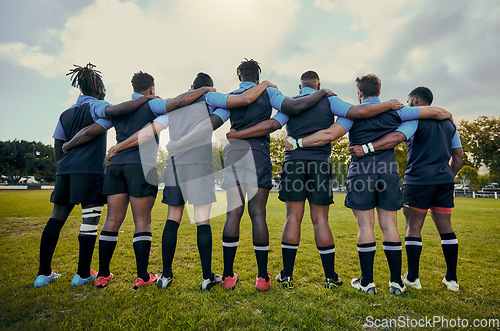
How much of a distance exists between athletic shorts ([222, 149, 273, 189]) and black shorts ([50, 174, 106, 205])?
190cm

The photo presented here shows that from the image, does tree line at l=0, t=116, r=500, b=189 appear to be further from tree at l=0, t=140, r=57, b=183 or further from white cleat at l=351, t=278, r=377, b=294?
white cleat at l=351, t=278, r=377, b=294

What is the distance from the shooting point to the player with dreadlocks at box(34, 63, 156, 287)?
3.58 metres

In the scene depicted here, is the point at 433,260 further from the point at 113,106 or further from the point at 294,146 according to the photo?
the point at 113,106

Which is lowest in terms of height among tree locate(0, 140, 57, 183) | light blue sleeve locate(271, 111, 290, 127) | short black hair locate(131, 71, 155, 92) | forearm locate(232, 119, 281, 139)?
forearm locate(232, 119, 281, 139)

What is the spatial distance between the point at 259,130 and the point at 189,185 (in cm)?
119

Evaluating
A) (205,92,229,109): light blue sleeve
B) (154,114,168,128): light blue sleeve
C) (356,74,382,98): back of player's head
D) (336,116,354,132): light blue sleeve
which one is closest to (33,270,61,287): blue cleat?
(154,114,168,128): light blue sleeve

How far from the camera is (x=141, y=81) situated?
380 centimetres

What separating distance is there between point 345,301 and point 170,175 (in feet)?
8.75

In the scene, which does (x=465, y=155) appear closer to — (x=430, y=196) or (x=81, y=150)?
(x=430, y=196)

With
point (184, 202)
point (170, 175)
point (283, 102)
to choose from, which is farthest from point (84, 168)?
point (283, 102)

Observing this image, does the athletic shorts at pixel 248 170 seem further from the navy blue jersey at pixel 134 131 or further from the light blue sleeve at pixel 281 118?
the navy blue jersey at pixel 134 131

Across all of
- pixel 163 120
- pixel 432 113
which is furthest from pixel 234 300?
pixel 432 113

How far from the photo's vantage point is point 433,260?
A: 4.85 meters

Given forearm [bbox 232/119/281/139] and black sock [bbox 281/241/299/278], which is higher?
forearm [bbox 232/119/281/139]
